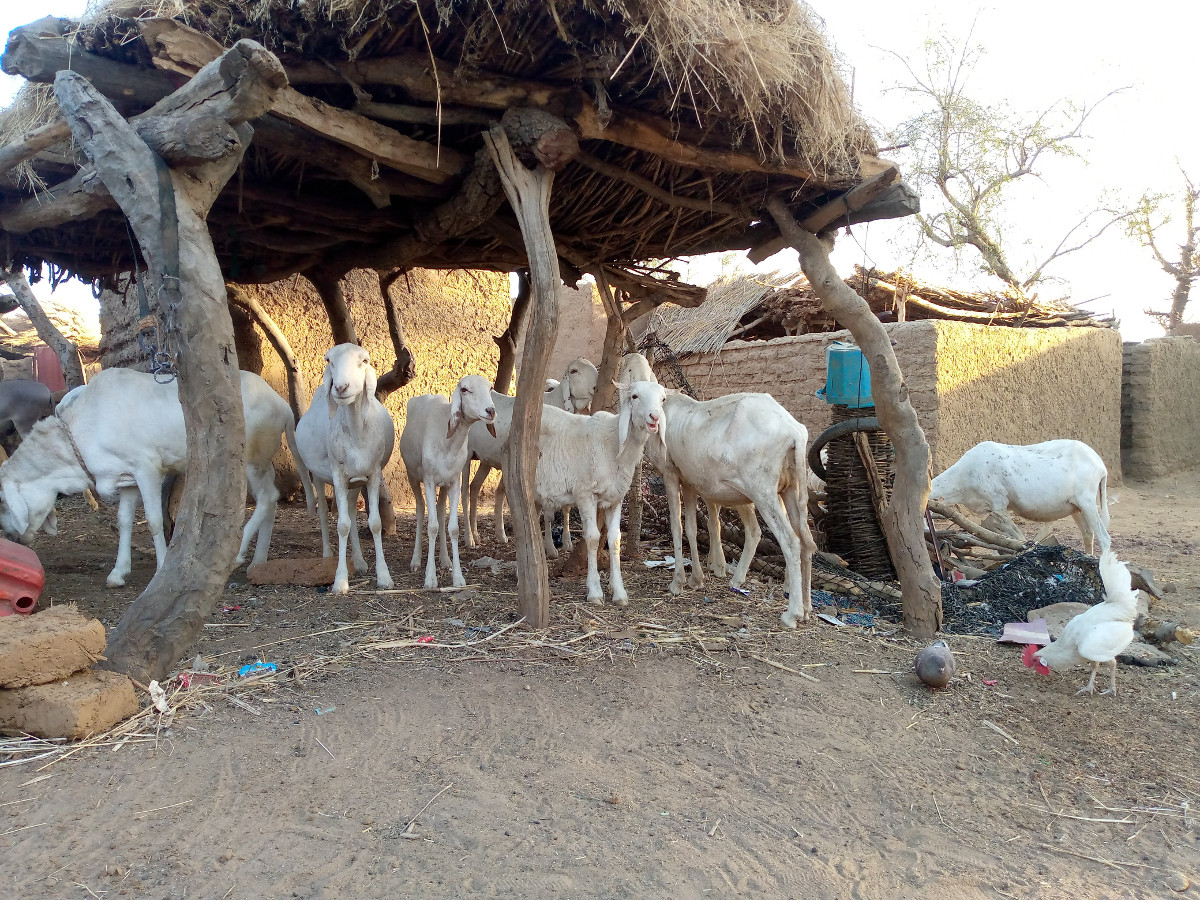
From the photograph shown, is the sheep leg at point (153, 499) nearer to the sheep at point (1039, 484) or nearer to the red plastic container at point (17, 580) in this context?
the red plastic container at point (17, 580)

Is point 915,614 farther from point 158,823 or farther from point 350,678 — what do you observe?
point 158,823

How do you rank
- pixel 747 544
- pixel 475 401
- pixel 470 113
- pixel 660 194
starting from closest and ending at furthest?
pixel 470 113 < pixel 475 401 < pixel 660 194 < pixel 747 544

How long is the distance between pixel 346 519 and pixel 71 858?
11.6ft

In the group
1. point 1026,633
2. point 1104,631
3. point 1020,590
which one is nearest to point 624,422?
point 1026,633

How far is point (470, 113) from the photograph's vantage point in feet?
16.5

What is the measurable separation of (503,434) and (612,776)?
172 inches

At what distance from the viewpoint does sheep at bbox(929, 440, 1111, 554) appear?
7309 mm

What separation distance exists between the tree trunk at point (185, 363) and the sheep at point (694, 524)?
3.42m

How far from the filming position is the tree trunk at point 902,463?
556 cm

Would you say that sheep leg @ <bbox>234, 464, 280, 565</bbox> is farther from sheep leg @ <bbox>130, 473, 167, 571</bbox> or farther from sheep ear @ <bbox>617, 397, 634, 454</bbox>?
sheep ear @ <bbox>617, 397, 634, 454</bbox>

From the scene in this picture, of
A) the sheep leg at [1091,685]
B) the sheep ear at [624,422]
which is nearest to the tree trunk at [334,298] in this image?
the sheep ear at [624,422]

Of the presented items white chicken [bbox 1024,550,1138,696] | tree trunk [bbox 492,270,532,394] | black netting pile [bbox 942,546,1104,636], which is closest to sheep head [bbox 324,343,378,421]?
tree trunk [bbox 492,270,532,394]

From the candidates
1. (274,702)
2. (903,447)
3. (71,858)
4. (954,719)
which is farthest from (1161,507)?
(71,858)

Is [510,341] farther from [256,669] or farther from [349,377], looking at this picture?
[256,669]
